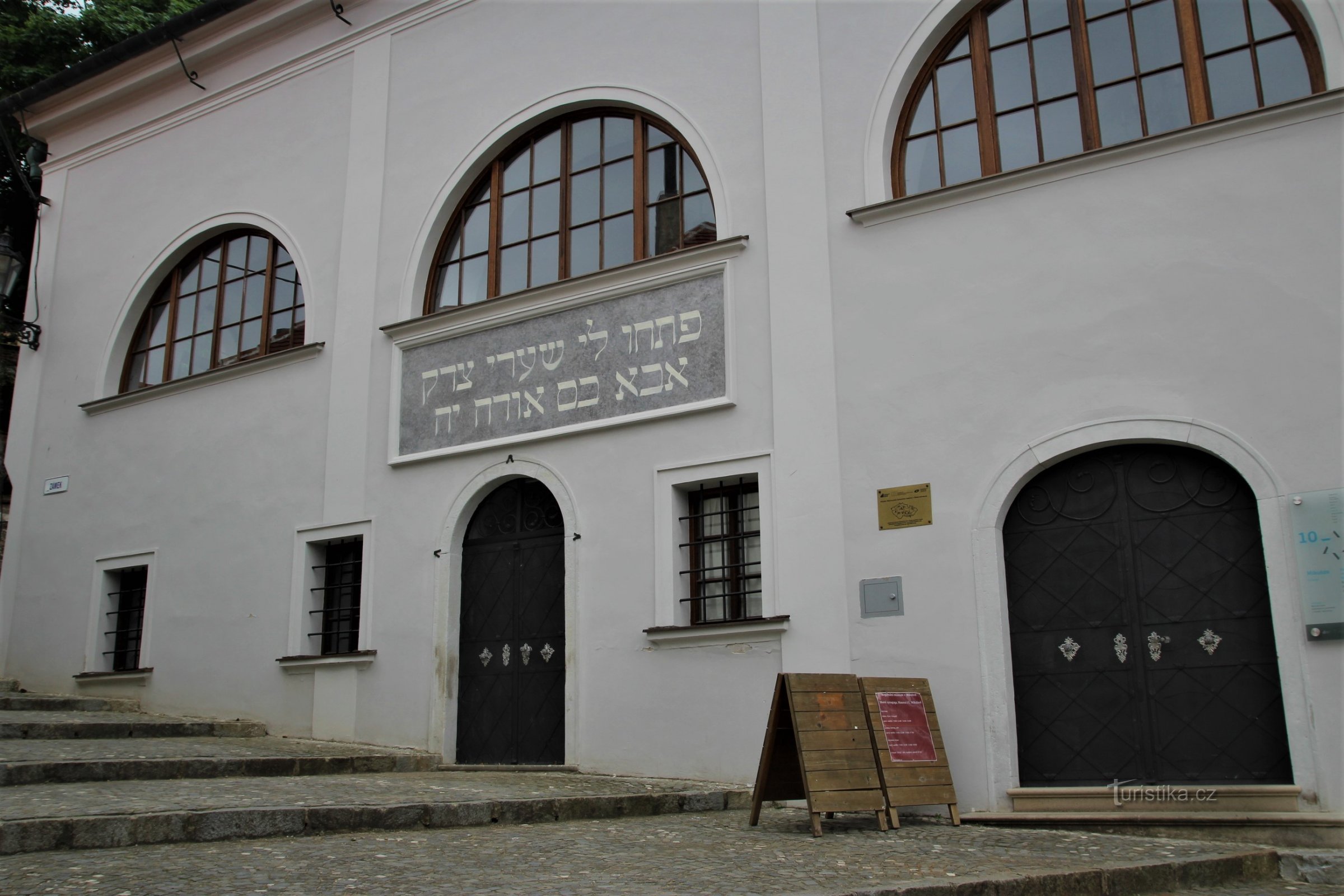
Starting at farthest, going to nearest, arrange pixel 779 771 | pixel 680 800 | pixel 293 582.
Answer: pixel 293 582 < pixel 680 800 < pixel 779 771

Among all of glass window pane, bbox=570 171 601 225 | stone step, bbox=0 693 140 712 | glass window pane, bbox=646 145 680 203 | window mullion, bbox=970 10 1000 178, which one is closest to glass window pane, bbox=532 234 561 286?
glass window pane, bbox=570 171 601 225

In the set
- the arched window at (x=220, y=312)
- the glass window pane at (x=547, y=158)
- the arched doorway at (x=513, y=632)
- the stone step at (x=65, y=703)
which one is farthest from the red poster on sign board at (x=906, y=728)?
the stone step at (x=65, y=703)

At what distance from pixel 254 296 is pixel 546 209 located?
12.1 feet

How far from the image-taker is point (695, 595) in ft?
30.2

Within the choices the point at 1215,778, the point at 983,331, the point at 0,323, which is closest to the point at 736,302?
the point at 983,331

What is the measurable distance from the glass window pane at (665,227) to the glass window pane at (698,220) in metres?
0.05

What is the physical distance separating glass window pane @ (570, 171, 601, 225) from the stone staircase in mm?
4654

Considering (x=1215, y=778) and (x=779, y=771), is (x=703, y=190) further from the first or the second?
(x=1215, y=778)

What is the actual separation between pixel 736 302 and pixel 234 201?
6402 millimetres

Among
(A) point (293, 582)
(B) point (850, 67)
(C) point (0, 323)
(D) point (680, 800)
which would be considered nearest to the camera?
(D) point (680, 800)

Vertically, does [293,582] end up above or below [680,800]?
above

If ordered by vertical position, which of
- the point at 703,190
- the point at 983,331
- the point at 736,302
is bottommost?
the point at 983,331

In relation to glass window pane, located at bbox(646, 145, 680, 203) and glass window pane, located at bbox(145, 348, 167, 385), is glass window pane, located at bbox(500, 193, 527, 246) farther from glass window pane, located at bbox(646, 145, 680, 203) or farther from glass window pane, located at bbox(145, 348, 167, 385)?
glass window pane, located at bbox(145, 348, 167, 385)

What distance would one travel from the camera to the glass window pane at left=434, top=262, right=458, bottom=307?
1120 cm
